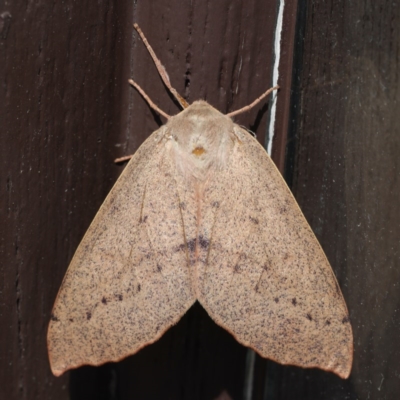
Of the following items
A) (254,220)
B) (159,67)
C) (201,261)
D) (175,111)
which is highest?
(159,67)

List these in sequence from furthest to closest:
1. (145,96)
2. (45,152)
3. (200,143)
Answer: (200,143) < (145,96) < (45,152)

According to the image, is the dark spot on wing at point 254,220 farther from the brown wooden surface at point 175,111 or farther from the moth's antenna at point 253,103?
the moth's antenna at point 253,103

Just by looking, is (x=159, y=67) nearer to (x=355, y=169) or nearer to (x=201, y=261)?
(x=201, y=261)

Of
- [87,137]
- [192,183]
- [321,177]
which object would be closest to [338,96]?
[321,177]

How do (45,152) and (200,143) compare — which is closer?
(45,152)

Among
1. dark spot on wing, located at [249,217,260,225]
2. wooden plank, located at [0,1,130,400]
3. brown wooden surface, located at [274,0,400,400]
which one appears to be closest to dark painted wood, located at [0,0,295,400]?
wooden plank, located at [0,1,130,400]

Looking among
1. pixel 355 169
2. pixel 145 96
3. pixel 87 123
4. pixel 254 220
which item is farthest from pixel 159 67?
pixel 355 169

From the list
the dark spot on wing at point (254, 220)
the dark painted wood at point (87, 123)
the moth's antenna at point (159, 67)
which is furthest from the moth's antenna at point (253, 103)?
the dark spot on wing at point (254, 220)

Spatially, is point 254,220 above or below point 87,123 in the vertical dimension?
below
